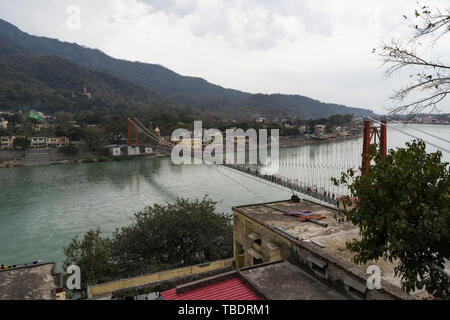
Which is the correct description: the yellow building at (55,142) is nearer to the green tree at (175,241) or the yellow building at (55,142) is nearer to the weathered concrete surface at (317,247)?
the green tree at (175,241)

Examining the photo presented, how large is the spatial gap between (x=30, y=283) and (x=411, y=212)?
2932 millimetres

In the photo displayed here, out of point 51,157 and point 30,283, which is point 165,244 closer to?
point 30,283

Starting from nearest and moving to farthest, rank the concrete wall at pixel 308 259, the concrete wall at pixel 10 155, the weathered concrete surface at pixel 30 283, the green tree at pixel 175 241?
the concrete wall at pixel 308 259
the weathered concrete surface at pixel 30 283
the green tree at pixel 175 241
the concrete wall at pixel 10 155

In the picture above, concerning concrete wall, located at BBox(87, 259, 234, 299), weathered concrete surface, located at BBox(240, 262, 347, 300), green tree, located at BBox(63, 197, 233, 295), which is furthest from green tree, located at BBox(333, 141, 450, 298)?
green tree, located at BBox(63, 197, 233, 295)

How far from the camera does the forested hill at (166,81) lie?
71.8 metres

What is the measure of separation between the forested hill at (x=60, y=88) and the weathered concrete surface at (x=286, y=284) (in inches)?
1554

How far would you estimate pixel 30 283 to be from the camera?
2.71 meters

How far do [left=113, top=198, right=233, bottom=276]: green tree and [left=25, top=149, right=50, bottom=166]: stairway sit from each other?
50.0 feet

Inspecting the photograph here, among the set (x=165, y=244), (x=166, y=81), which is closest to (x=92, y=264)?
(x=165, y=244)

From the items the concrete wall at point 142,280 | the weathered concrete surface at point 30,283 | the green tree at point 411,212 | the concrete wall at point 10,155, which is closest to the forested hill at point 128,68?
the concrete wall at point 10,155

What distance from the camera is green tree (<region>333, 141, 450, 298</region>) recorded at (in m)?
1.20

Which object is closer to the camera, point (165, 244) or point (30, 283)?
point (30, 283)

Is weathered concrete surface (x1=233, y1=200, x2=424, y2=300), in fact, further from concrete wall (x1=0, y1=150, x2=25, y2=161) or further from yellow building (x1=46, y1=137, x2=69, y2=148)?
yellow building (x1=46, y1=137, x2=69, y2=148)

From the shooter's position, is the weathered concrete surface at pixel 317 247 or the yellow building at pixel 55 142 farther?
the yellow building at pixel 55 142
